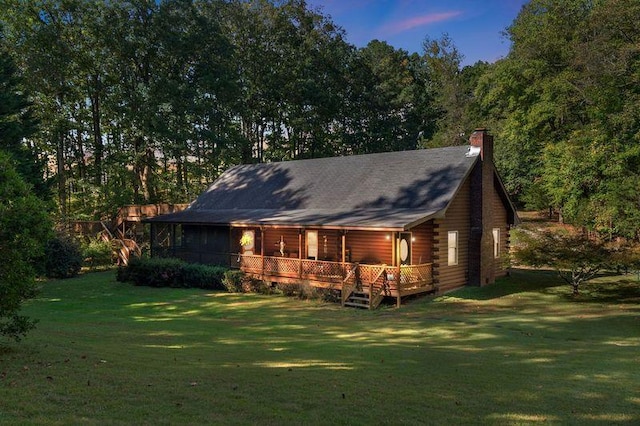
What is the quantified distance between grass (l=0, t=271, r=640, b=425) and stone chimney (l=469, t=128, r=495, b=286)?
363 centimetres

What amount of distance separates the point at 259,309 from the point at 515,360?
38.2 feet

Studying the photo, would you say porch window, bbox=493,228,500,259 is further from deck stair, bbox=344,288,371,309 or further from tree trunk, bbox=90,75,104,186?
tree trunk, bbox=90,75,104,186

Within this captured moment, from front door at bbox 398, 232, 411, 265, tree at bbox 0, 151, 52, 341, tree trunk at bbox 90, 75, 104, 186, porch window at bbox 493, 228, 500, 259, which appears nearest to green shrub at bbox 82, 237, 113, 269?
tree trunk at bbox 90, 75, 104, 186

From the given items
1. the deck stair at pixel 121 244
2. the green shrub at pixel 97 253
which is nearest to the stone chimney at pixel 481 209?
the deck stair at pixel 121 244

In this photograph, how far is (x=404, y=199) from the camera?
80.0 feet

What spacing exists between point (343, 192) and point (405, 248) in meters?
6.09

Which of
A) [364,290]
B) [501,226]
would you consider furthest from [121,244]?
[501,226]

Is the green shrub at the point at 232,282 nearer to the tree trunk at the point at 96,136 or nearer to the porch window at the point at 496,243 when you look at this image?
the porch window at the point at 496,243

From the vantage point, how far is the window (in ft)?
78.0

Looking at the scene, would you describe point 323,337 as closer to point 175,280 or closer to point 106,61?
point 175,280

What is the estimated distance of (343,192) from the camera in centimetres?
2758

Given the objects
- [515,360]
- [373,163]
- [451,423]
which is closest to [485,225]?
[373,163]

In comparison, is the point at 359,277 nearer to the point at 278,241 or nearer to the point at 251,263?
the point at 251,263

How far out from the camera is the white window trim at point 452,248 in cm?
2370
